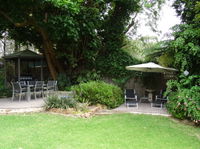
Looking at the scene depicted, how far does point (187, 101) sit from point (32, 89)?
296 inches

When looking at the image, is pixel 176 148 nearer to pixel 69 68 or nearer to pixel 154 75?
pixel 154 75

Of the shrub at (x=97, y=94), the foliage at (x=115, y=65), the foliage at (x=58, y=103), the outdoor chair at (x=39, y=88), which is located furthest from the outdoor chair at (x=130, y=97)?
the outdoor chair at (x=39, y=88)

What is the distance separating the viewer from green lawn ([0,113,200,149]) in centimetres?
435

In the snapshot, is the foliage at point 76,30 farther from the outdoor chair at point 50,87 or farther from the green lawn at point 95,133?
the green lawn at point 95,133

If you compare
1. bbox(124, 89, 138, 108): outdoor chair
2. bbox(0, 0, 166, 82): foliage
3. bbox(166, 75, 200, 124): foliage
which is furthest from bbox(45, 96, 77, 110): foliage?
bbox(166, 75, 200, 124): foliage

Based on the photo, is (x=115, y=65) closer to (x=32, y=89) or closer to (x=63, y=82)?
(x=63, y=82)

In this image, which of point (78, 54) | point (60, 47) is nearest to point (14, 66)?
point (60, 47)

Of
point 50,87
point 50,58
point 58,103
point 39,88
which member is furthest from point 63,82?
point 58,103

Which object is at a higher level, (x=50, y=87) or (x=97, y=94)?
(x=50, y=87)

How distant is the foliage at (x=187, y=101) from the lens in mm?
6309

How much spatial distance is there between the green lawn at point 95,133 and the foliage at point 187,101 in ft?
1.54

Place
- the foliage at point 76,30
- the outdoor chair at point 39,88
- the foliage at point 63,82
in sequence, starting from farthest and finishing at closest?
the foliage at point 63,82 < the foliage at point 76,30 < the outdoor chair at point 39,88

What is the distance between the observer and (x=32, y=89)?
10.1m

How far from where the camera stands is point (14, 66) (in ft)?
48.5
